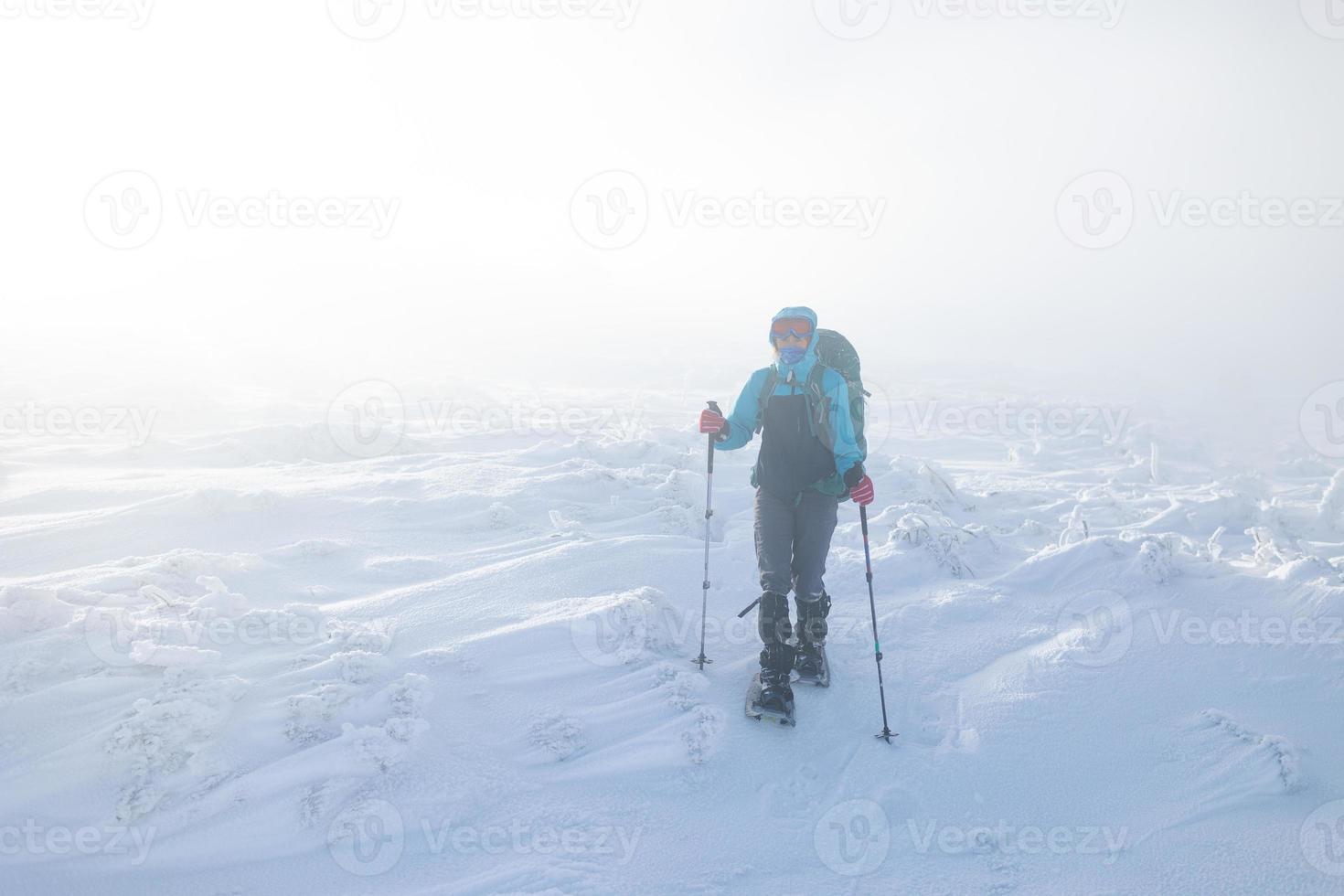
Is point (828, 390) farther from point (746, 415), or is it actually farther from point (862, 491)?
point (862, 491)

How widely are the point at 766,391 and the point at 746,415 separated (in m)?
0.24

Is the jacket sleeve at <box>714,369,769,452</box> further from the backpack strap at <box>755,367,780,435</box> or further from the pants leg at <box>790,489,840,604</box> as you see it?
the pants leg at <box>790,489,840,604</box>

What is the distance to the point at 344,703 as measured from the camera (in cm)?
388

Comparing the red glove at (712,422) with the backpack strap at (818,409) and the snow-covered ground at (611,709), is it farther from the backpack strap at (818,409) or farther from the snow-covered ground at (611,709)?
the snow-covered ground at (611,709)

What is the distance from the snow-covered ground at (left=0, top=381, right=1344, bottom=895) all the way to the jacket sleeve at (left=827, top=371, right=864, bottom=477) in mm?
1651

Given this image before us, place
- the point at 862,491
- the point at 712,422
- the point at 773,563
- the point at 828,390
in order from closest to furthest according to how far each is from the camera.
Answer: the point at 862,491 → the point at 828,390 → the point at 773,563 → the point at 712,422

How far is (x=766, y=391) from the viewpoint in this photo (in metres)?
4.70

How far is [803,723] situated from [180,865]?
345cm

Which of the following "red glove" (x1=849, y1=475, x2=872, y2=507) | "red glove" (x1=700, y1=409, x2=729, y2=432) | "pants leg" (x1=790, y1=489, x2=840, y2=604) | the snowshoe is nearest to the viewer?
the snowshoe

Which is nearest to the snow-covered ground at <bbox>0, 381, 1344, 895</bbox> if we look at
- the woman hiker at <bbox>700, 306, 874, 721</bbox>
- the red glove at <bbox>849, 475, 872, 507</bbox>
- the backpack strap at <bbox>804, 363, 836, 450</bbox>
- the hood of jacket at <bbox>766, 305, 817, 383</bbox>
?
the woman hiker at <bbox>700, 306, 874, 721</bbox>

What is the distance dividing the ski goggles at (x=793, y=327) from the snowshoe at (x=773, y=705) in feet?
7.83

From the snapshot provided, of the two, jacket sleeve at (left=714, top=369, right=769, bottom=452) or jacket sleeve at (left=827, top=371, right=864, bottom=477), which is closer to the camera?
jacket sleeve at (left=827, top=371, right=864, bottom=477)

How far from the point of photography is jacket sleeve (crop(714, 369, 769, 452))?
4.77m

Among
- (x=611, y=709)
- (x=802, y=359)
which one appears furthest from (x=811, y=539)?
(x=611, y=709)
